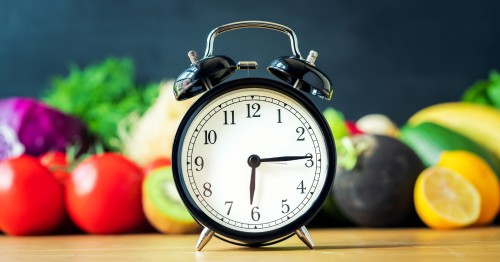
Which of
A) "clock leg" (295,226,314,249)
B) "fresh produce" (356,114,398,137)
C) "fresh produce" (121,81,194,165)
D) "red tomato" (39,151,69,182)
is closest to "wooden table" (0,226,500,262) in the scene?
"clock leg" (295,226,314,249)

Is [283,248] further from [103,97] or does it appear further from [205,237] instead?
[103,97]

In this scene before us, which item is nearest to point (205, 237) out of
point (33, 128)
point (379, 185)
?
point (379, 185)

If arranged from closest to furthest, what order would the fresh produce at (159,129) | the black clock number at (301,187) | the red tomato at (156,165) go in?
the black clock number at (301,187) → the red tomato at (156,165) → the fresh produce at (159,129)

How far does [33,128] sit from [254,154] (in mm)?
1614

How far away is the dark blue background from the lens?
3.07 meters

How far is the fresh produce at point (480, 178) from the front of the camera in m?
1.93

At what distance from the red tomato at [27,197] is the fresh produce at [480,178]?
3.46 feet

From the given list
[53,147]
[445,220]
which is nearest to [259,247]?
[445,220]

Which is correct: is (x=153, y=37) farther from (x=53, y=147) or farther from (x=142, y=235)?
(x=142, y=235)

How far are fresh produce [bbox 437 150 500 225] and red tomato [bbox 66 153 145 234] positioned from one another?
85 centimetres

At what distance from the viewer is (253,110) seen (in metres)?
1.29

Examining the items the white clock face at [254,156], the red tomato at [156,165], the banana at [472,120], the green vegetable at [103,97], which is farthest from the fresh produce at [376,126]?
the white clock face at [254,156]

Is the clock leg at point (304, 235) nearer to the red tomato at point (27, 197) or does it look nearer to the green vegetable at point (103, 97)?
the red tomato at point (27, 197)

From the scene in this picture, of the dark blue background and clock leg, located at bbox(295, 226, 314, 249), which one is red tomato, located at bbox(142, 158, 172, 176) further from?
the dark blue background
